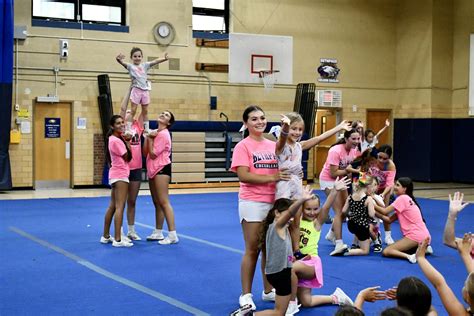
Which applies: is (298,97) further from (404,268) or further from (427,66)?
(404,268)

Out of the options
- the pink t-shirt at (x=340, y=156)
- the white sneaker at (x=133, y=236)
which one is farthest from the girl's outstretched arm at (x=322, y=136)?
the white sneaker at (x=133, y=236)

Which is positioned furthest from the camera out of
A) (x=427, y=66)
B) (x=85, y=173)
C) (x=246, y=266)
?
(x=427, y=66)

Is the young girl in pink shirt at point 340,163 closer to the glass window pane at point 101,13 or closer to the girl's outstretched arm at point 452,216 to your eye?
the girl's outstretched arm at point 452,216

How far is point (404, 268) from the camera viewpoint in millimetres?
8141

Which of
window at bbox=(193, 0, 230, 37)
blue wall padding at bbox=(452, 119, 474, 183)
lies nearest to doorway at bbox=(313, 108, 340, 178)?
blue wall padding at bbox=(452, 119, 474, 183)

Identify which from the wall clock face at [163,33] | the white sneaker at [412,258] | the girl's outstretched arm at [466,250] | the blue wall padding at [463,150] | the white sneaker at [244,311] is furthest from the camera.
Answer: the blue wall padding at [463,150]

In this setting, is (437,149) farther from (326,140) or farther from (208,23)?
(208,23)

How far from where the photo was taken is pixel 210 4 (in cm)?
2102

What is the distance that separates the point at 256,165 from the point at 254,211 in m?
0.44

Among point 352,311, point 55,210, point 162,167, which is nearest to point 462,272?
point 162,167

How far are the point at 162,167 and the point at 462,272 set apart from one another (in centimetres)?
447

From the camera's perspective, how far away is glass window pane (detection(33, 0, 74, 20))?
1872 cm

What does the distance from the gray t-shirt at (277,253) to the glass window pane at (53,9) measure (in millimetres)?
15284

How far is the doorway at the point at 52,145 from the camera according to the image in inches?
742
